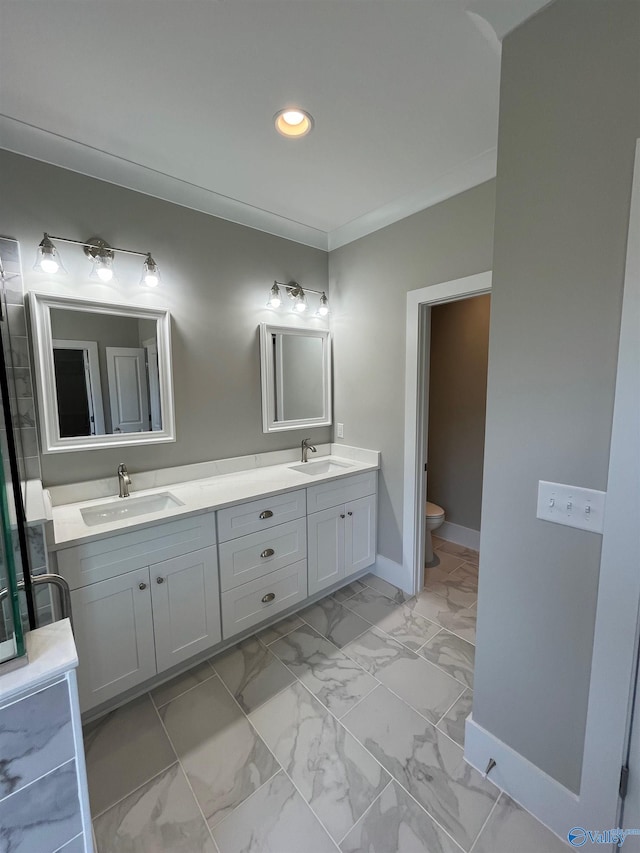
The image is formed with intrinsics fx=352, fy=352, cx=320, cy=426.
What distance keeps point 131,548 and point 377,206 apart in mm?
2503

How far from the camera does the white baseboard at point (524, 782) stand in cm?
115

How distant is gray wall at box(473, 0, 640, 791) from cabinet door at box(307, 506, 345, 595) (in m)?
1.16

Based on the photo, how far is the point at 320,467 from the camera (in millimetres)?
2760

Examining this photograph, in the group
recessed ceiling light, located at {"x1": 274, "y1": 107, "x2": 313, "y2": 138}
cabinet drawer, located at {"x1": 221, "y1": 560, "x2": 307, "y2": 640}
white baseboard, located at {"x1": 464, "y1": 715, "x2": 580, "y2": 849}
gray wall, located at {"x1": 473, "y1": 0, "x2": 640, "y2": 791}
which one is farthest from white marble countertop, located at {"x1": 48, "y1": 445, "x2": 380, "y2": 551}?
recessed ceiling light, located at {"x1": 274, "y1": 107, "x2": 313, "y2": 138}

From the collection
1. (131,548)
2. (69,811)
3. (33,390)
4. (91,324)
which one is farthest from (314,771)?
(91,324)

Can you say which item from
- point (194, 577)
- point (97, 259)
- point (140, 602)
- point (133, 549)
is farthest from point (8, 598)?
point (97, 259)

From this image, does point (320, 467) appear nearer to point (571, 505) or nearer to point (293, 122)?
point (571, 505)

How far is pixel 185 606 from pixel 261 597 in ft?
1.48

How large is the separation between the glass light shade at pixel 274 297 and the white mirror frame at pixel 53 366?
75 centimetres

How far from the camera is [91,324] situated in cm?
188

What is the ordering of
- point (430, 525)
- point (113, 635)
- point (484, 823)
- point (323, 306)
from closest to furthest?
1. point (484, 823)
2. point (113, 635)
3. point (323, 306)
4. point (430, 525)

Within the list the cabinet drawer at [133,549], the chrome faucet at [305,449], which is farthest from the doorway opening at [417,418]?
the cabinet drawer at [133,549]

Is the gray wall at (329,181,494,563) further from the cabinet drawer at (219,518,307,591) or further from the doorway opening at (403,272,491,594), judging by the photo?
the cabinet drawer at (219,518,307,591)

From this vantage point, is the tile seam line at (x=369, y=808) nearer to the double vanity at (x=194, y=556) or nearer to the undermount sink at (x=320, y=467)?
the double vanity at (x=194, y=556)
